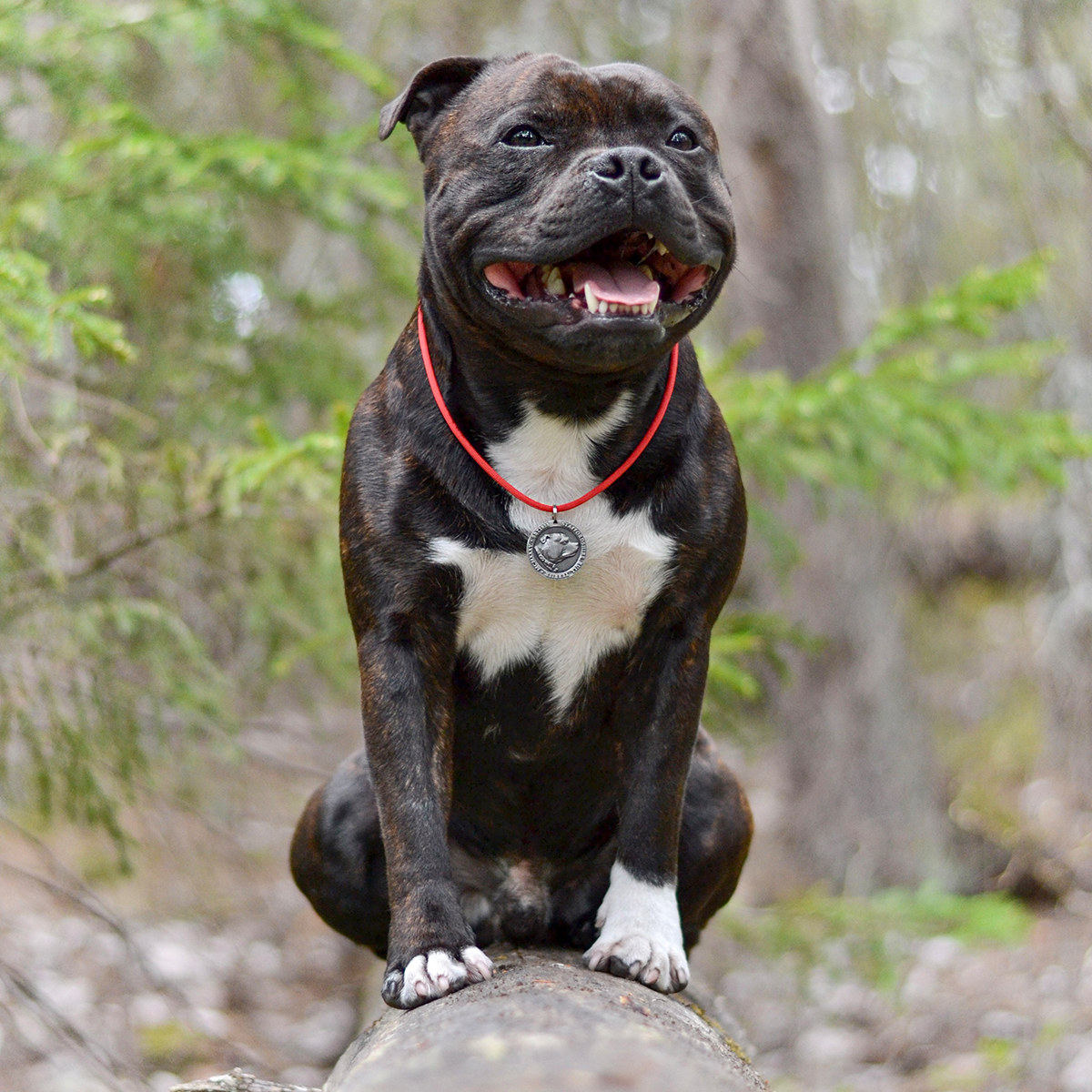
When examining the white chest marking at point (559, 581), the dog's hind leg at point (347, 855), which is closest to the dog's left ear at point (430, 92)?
the white chest marking at point (559, 581)

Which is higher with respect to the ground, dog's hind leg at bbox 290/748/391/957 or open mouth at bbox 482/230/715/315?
open mouth at bbox 482/230/715/315

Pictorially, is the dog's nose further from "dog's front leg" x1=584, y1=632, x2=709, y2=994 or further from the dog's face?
"dog's front leg" x1=584, y1=632, x2=709, y2=994

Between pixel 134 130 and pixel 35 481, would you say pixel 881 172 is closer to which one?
pixel 134 130

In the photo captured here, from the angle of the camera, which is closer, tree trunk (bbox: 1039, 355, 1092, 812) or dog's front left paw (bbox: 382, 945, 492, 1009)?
dog's front left paw (bbox: 382, 945, 492, 1009)

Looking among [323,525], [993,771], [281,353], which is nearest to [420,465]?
[323,525]

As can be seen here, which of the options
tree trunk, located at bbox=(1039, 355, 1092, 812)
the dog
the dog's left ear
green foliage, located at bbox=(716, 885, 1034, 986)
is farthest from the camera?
tree trunk, located at bbox=(1039, 355, 1092, 812)

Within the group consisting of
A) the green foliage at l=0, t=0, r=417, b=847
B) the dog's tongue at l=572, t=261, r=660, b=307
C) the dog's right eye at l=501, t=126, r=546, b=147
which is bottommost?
the green foliage at l=0, t=0, r=417, b=847

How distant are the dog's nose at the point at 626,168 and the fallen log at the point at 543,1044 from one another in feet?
4.78

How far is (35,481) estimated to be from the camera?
14.2ft

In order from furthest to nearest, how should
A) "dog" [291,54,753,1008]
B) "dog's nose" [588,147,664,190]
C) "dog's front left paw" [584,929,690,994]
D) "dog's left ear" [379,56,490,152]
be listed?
1. "dog's left ear" [379,56,490,152]
2. "dog's front left paw" [584,929,690,994]
3. "dog" [291,54,753,1008]
4. "dog's nose" [588,147,664,190]

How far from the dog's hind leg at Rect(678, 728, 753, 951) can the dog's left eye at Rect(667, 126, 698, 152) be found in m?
1.39

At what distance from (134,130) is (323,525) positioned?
4.59 ft

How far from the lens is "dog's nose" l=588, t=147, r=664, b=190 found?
2443 millimetres

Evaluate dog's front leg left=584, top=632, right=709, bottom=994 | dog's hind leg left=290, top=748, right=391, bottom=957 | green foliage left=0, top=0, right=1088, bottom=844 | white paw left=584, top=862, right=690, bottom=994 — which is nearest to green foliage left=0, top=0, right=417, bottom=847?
green foliage left=0, top=0, right=1088, bottom=844
